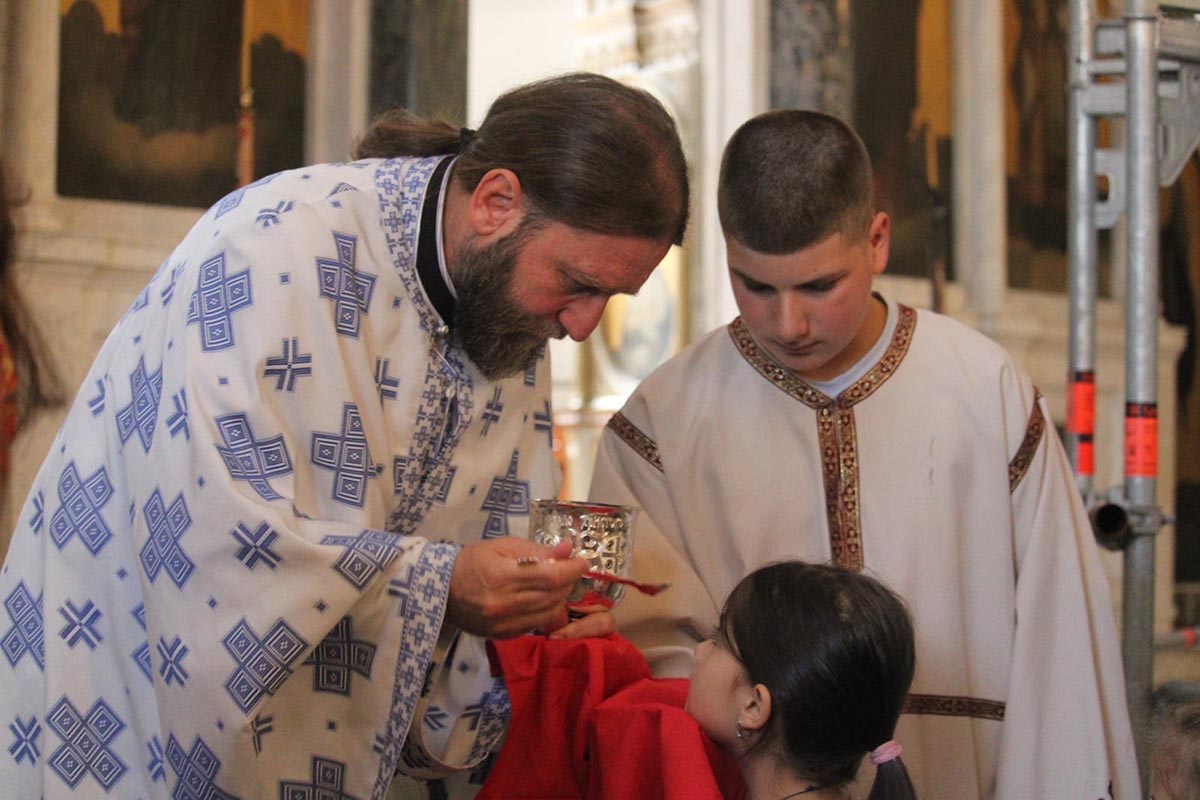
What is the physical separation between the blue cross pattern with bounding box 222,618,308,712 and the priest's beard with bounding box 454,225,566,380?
24.7 inches

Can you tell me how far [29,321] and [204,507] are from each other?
169 cm

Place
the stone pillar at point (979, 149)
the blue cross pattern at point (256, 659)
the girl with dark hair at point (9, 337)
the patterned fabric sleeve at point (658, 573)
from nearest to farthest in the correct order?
the blue cross pattern at point (256, 659) < the patterned fabric sleeve at point (658, 573) < the girl with dark hair at point (9, 337) < the stone pillar at point (979, 149)

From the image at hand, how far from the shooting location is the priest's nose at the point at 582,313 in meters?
2.36

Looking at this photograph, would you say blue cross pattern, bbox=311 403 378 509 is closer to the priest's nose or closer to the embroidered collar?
the priest's nose

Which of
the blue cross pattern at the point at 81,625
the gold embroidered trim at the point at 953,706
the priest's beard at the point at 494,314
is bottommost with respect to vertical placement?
the gold embroidered trim at the point at 953,706

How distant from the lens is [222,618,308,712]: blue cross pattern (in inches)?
78.9

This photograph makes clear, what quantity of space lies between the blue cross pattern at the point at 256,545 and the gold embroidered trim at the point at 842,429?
1227mm

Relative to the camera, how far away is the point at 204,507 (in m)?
2.04

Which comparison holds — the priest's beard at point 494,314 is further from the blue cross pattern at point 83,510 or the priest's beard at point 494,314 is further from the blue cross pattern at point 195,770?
the blue cross pattern at point 195,770

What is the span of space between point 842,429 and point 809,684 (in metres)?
0.76

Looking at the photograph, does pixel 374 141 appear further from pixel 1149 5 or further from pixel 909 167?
pixel 909 167

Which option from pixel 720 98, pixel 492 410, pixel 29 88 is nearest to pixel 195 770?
pixel 492 410

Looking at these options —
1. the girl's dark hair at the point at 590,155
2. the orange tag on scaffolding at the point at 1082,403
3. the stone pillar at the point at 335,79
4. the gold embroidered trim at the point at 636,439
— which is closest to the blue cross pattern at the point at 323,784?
the girl's dark hair at the point at 590,155

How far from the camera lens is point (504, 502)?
2586 mm
